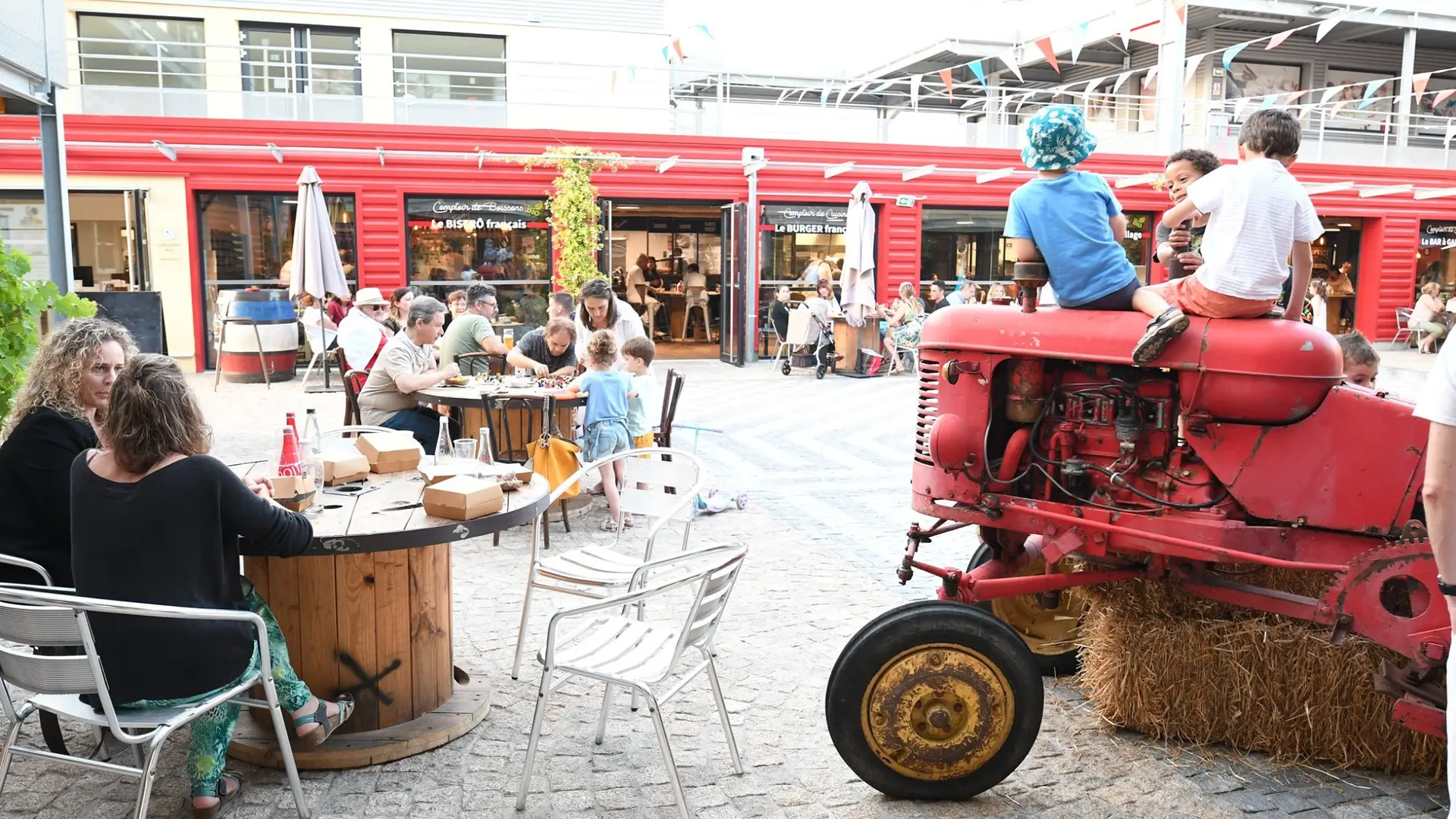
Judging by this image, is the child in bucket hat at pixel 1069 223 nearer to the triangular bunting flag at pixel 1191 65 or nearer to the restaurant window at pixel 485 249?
the restaurant window at pixel 485 249

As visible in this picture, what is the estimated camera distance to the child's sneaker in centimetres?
329

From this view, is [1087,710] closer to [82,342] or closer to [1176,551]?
[1176,551]

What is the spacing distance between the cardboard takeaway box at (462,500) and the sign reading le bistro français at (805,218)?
15.5 metres

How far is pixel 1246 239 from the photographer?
3365 millimetres

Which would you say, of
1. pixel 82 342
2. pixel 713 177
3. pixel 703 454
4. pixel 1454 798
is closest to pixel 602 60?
pixel 713 177

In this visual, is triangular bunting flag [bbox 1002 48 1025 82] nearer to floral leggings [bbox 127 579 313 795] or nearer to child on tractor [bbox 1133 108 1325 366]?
child on tractor [bbox 1133 108 1325 366]

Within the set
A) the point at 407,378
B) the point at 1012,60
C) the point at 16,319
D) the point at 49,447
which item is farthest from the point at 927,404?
the point at 1012,60

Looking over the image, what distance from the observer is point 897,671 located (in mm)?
3387

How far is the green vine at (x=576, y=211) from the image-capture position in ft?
55.0

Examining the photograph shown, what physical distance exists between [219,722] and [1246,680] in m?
3.33

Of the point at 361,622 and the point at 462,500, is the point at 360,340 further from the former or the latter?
the point at 462,500

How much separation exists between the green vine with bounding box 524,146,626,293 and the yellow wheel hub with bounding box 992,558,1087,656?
13.0 meters

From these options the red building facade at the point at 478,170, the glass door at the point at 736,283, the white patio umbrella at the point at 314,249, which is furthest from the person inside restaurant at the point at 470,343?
the glass door at the point at 736,283

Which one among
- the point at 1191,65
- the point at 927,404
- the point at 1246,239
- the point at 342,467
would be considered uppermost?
the point at 1191,65
